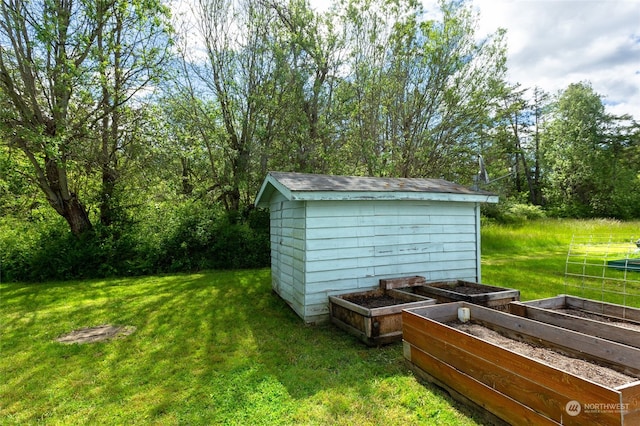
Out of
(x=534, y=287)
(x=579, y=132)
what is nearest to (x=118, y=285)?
(x=534, y=287)

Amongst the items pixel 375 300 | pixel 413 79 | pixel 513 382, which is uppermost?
pixel 413 79

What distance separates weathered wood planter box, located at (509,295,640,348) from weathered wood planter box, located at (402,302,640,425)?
1.44 feet

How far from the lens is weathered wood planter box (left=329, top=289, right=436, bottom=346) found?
3717 millimetres

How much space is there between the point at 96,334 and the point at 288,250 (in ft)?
9.71

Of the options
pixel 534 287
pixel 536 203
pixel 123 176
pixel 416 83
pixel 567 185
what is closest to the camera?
pixel 534 287

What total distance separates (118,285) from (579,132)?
31.3m

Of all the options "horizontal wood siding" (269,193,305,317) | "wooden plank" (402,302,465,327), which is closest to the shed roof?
"horizontal wood siding" (269,193,305,317)

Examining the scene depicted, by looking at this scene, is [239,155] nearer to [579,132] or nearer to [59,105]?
[59,105]

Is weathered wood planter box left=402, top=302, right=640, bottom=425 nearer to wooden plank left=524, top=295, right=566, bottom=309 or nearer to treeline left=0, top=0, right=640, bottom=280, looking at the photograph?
wooden plank left=524, top=295, right=566, bottom=309

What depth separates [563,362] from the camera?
101 inches

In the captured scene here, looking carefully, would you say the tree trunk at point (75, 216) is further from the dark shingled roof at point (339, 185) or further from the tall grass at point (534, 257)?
the tall grass at point (534, 257)

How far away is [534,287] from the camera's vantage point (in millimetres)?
6543

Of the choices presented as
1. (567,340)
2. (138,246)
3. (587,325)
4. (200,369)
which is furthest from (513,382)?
(138,246)

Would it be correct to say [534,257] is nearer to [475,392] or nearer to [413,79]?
[413,79]
